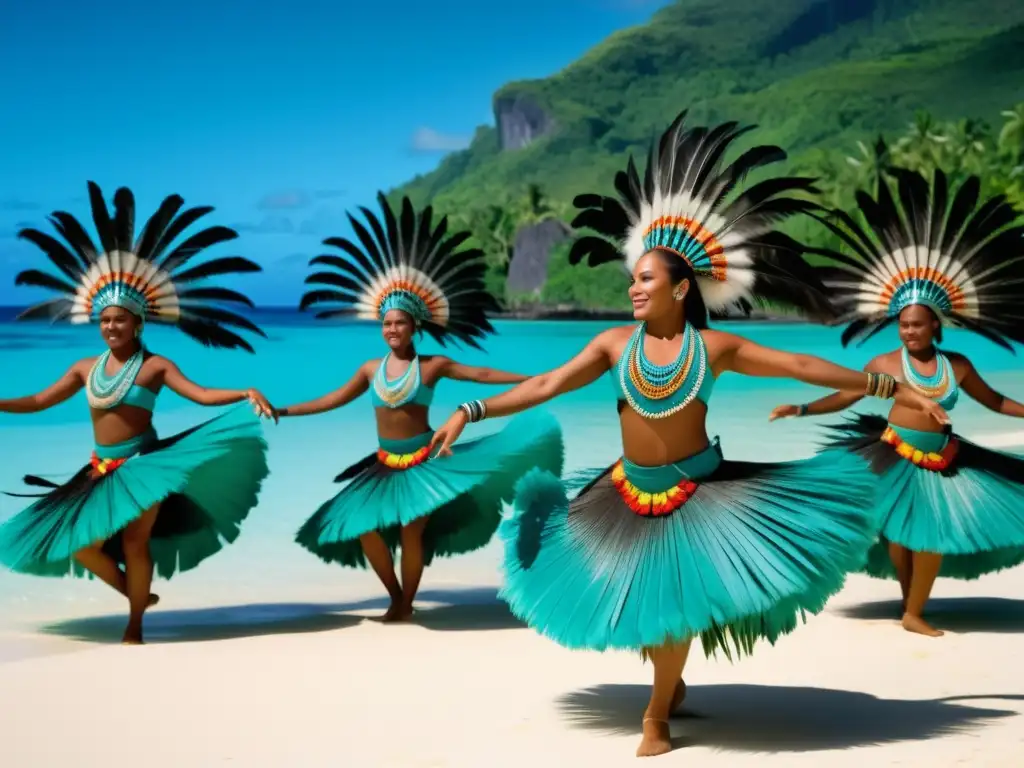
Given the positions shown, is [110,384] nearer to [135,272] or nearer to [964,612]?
[135,272]

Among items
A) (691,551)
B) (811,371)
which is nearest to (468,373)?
(811,371)

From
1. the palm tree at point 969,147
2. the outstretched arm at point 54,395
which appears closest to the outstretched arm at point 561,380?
the outstretched arm at point 54,395

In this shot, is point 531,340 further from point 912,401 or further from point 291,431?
point 912,401

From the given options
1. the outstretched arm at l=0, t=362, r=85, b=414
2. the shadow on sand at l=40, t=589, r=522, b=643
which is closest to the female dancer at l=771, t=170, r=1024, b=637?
the shadow on sand at l=40, t=589, r=522, b=643

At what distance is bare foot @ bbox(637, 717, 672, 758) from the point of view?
4188mm

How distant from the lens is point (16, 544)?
20.9 feet

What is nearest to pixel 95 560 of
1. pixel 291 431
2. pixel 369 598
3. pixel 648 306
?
pixel 369 598

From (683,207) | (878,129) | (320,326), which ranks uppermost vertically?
(878,129)

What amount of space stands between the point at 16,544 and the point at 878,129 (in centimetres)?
11923

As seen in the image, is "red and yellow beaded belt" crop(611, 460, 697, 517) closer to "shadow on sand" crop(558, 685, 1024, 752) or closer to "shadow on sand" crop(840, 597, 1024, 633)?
"shadow on sand" crop(558, 685, 1024, 752)

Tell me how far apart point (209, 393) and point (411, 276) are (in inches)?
57.3

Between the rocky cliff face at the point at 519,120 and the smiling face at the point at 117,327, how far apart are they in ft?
506

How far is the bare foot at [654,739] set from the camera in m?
4.19

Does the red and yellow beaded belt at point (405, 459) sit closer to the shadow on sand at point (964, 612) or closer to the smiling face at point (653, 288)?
the shadow on sand at point (964, 612)
